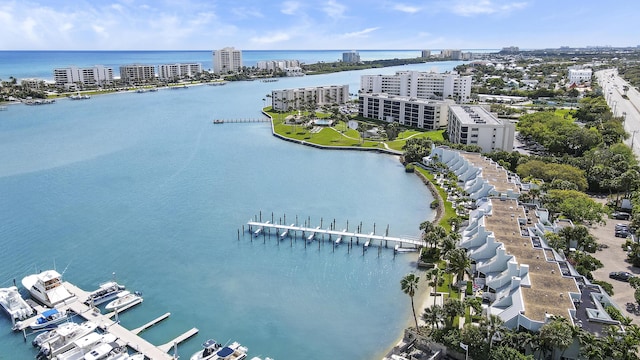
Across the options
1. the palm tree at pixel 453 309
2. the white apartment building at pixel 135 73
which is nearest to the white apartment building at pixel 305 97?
the palm tree at pixel 453 309

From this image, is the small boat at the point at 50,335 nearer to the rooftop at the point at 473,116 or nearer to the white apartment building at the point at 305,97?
the rooftop at the point at 473,116

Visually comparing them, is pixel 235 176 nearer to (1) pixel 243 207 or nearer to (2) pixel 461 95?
(1) pixel 243 207

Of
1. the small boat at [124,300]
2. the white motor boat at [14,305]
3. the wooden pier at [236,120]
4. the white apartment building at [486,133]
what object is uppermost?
the white apartment building at [486,133]

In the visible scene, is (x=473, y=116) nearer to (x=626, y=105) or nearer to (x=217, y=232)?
(x=217, y=232)

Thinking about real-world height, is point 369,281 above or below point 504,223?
below

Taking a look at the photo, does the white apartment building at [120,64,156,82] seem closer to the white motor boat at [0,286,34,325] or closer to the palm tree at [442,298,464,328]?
the white motor boat at [0,286,34,325]

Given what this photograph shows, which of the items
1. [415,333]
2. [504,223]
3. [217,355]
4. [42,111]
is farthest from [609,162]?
[42,111]
